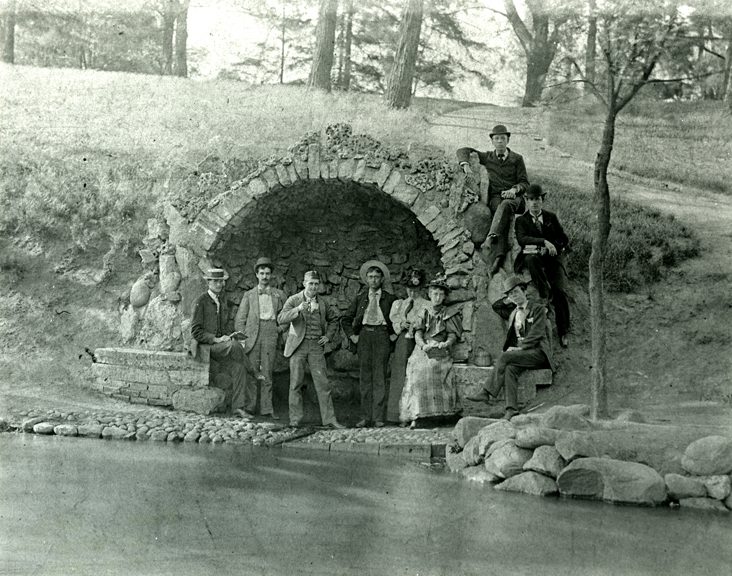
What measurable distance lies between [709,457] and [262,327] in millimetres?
5507

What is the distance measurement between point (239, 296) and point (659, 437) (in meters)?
5.93

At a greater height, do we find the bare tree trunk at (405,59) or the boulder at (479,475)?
the bare tree trunk at (405,59)

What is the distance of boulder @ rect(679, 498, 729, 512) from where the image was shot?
591 cm

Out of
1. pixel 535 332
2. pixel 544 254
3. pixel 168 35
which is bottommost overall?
pixel 535 332

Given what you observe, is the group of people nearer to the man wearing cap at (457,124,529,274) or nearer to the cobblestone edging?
the man wearing cap at (457,124,529,274)

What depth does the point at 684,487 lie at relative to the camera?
19.7 feet

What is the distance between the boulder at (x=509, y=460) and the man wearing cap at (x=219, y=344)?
3725 mm

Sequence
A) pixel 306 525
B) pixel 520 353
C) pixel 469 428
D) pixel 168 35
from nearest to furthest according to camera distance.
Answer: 1. pixel 306 525
2. pixel 469 428
3. pixel 520 353
4. pixel 168 35

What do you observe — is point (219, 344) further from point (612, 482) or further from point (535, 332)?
point (612, 482)

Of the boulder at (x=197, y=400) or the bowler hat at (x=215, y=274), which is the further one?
the bowler hat at (x=215, y=274)

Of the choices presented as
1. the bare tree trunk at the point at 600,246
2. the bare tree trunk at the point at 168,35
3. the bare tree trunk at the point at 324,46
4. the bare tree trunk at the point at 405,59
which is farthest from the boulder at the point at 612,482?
the bare tree trunk at the point at 168,35

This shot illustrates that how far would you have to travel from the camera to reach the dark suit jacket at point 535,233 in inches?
372

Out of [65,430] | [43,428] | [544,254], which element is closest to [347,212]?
A: [544,254]

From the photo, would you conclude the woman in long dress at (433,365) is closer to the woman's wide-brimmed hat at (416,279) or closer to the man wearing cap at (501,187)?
the woman's wide-brimmed hat at (416,279)
